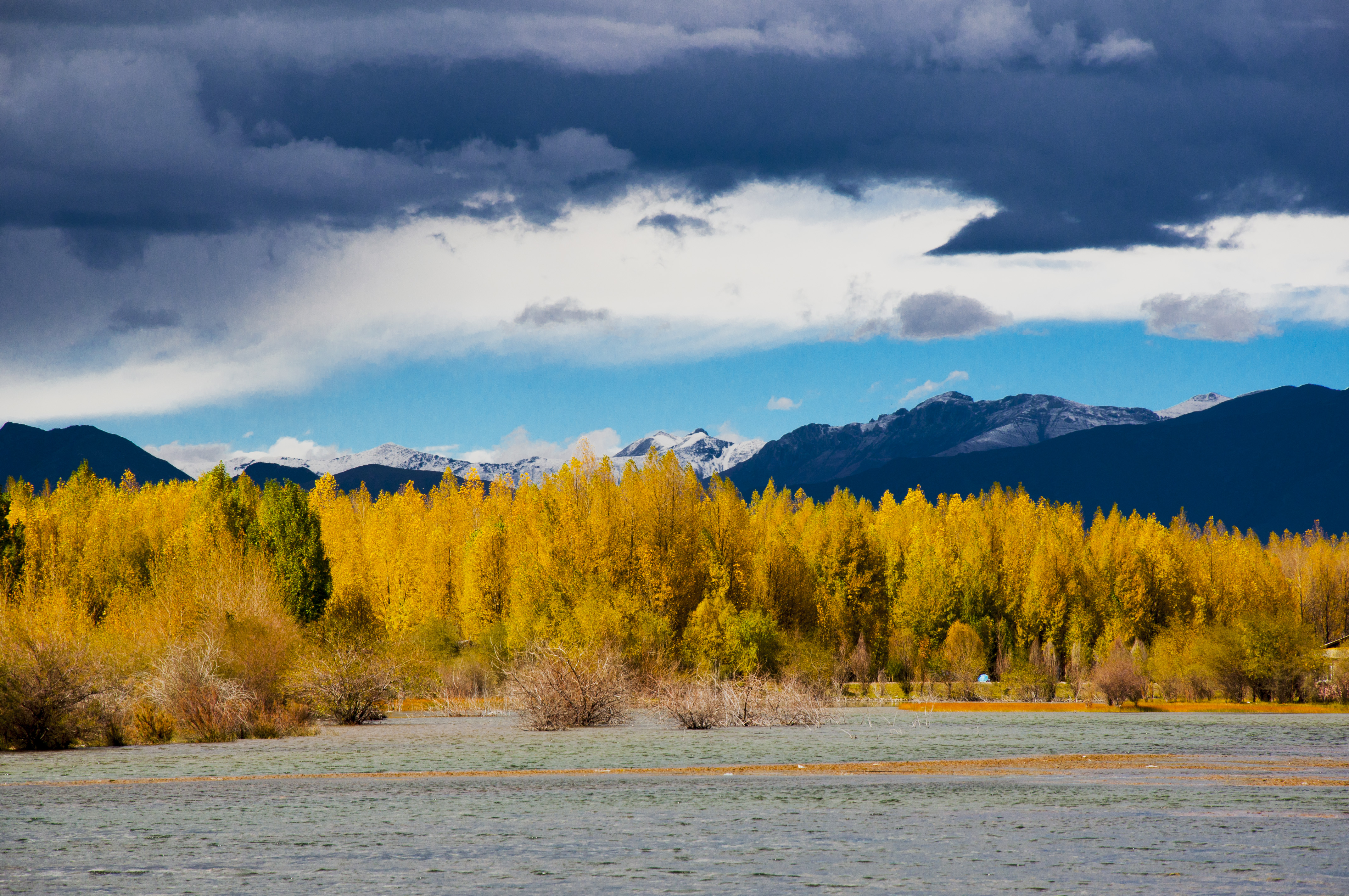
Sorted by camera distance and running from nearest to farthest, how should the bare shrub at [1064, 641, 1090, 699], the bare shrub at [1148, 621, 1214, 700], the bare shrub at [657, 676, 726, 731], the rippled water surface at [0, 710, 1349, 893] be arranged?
the rippled water surface at [0, 710, 1349, 893] → the bare shrub at [657, 676, 726, 731] → the bare shrub at [1148, 621, 1214, 700] → the bare shrub at [1064, 641, 1090, 699]

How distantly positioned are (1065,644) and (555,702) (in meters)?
53.4

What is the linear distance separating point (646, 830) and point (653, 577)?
5343 cm

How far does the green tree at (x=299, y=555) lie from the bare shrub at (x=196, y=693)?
33.8m

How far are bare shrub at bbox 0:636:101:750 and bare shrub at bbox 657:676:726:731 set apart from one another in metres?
20.6

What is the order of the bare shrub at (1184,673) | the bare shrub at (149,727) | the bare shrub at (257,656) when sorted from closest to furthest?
the bare shrub at (149,727) → the bare shrub at (257,656) → the bare shrub at (1184,673)

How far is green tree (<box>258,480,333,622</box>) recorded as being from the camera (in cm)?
7988

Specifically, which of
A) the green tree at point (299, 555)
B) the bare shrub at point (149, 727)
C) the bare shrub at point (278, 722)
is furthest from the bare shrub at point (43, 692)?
the green tree at point (299, 555)

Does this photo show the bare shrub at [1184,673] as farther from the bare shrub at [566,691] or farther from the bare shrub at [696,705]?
the bare shrub at [566,691]

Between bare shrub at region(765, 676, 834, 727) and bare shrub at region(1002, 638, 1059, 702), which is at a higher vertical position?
bare shrub at region(765, 676, 834, 727)

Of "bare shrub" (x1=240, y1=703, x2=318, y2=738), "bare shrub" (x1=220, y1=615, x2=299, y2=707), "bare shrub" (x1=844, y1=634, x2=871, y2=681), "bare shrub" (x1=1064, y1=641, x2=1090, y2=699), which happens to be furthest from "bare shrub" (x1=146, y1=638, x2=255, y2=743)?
"bare shrub" (x1=1064, y1=641, x2=1090, y2=699)

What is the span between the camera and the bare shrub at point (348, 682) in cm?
5181

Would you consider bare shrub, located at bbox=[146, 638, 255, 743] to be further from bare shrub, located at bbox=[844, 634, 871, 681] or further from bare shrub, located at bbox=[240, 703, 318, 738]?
bare shrub, located at bbox=[844, 634, 871, 681]

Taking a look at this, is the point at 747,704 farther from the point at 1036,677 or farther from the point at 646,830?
the point at 1036,677

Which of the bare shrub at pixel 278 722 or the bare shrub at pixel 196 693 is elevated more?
the bare shrub at pixel 196 693
